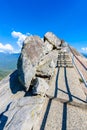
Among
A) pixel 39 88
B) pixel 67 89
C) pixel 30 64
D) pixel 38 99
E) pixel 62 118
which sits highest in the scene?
pixel 30 64

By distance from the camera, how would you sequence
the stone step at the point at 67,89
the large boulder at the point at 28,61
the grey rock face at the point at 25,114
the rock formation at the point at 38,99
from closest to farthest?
the grey rock face at the point at 25,114
the rock formation at the point at 38,99
the stone step at the point at 67,89
the large boulder at the point at 28,61

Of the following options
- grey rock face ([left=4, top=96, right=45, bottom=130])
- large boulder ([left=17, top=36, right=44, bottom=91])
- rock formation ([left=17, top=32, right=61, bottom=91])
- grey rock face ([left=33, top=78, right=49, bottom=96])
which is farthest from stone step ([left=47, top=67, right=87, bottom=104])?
large boulder ([left=17, top=36, right=44, bottom=91])

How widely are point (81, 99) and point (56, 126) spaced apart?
6.08ft

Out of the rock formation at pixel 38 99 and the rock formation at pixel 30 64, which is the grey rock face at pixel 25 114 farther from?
the rock formation at pixel 30 64

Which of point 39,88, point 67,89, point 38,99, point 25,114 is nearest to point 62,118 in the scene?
point 25,114

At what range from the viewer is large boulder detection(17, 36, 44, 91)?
7343 mm

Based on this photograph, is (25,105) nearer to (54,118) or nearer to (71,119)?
(54,118)

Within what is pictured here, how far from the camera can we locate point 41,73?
8.07 m

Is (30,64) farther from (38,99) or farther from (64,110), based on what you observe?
(64,110)

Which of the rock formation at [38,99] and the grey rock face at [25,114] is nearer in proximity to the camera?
the grey rock face at [25,114]

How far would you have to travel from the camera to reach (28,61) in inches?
303

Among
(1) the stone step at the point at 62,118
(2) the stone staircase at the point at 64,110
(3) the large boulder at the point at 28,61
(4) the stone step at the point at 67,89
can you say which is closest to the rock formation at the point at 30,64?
(3) the large boulder at the point at 28,61

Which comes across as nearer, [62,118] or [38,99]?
[62,118]

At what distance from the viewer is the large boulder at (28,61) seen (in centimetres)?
734
